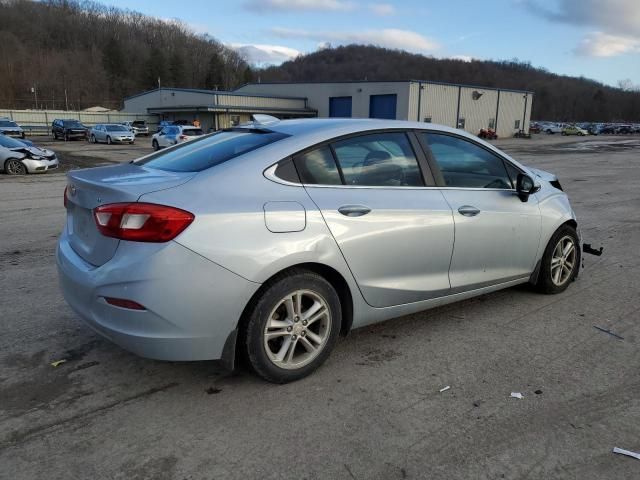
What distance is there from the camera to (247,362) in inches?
128

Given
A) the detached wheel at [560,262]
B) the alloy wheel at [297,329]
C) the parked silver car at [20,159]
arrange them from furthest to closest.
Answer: the parked silver car at [20,159], the detached wheel at [560,262], the alloy wheel at [297,329]

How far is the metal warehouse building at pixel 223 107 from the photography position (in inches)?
2194

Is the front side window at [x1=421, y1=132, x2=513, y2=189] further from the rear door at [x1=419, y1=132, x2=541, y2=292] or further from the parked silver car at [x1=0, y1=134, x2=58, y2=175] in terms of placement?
the parked silver car at [x1=0, y1=134, x2=58, y2=175]

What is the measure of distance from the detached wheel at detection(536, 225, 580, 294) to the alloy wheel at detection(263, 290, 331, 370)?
2.53 meters

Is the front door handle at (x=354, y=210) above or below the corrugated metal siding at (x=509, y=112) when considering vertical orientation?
below

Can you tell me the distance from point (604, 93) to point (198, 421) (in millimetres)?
186501

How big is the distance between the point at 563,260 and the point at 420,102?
161ft

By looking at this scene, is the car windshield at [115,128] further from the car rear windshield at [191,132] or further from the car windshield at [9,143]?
the car windshield at [9,143]

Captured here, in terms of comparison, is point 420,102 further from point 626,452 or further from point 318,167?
point 626,452

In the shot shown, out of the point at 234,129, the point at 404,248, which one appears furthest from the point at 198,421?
the point at 234,129

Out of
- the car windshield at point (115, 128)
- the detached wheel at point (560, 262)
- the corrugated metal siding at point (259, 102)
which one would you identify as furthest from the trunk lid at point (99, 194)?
the corrugated metal siding at point (259, 102)

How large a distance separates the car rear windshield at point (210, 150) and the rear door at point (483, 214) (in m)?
1.29

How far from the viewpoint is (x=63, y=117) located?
212ft

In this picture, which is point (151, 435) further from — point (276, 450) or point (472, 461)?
point (472, 461)
